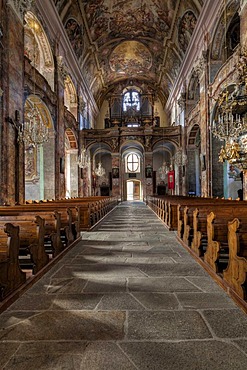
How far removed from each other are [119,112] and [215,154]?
17884 millimetres

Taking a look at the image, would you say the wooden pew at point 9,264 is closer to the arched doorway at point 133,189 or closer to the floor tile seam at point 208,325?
the floor tile seam at point 208,325

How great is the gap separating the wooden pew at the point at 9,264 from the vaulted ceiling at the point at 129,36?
1455cm

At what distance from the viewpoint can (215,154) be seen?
14.1 meters

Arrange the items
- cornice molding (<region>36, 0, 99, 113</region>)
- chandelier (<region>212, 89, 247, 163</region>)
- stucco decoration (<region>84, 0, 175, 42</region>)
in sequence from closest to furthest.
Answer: chandelier (<region>212, 89, 247, 163</region>) → cornice molding (<region>36, 0, 99, 113</region>) → stucco decoration (<region>84, 0, 175, 42</region>)

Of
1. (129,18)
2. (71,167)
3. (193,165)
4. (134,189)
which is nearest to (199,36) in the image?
(129,18)

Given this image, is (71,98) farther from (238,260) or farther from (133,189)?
(238,260)

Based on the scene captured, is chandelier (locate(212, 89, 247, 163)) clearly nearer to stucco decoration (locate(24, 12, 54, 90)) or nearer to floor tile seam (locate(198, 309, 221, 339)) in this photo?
floor tile seam (locate(198, 309, 221, 339))

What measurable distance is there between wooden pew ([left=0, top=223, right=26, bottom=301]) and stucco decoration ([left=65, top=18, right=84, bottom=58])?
52.6 ft

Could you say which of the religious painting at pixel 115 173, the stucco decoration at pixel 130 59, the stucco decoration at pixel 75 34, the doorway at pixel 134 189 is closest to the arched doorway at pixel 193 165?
the religious painting at pixel 115 173

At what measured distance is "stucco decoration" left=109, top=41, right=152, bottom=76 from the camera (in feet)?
76.4

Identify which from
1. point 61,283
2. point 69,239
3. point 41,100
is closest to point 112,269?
point 61,283

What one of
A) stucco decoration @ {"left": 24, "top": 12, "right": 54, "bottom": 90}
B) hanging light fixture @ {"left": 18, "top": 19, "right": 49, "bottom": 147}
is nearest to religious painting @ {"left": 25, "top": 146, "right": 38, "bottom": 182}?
hanging light fixture @ {"left": 18, "top": 19, "right": 49, "bottom": 147}

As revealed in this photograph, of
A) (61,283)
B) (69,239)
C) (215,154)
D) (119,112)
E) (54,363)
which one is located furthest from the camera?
(119,112)

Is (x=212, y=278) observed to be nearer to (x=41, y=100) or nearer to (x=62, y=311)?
(x=62, y=311)
